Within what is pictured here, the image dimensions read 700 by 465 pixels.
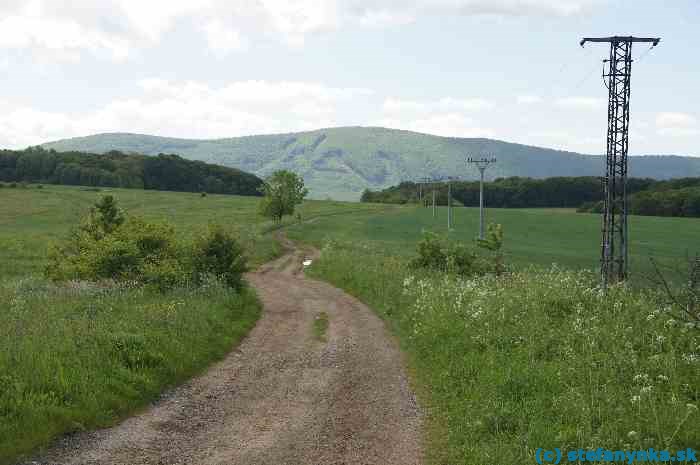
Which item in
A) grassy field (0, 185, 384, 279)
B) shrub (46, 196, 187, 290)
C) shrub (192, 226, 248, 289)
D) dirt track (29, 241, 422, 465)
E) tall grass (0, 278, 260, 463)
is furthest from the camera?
grassy field (0, 185, 384, 279)

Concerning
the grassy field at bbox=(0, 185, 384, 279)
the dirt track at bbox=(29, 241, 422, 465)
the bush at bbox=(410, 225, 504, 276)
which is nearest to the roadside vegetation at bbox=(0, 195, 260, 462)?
the dirt track at bbox=(29, 241, 422, 465)

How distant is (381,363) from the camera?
18.7 m

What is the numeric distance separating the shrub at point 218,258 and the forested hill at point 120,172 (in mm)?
117113

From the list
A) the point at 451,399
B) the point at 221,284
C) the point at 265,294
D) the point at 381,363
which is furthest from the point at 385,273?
the point at 451,399

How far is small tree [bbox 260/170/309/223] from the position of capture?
8831 cm

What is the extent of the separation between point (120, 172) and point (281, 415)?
15800 centimetres

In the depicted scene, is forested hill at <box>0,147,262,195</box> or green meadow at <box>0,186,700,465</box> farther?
forested hill at <box>0,147,262,195</box>

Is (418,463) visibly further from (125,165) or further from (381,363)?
(125,165)

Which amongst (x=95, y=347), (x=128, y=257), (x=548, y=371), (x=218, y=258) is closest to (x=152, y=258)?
(x=128, y=257)

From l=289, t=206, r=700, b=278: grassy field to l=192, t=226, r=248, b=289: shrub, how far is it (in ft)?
86.0

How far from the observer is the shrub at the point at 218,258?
2928 cm

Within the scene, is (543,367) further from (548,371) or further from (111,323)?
(111,323)

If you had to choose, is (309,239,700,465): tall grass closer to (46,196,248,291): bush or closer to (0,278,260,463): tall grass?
(0,278,260,463): tall grass

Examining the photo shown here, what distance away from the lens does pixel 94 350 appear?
15.2 m
